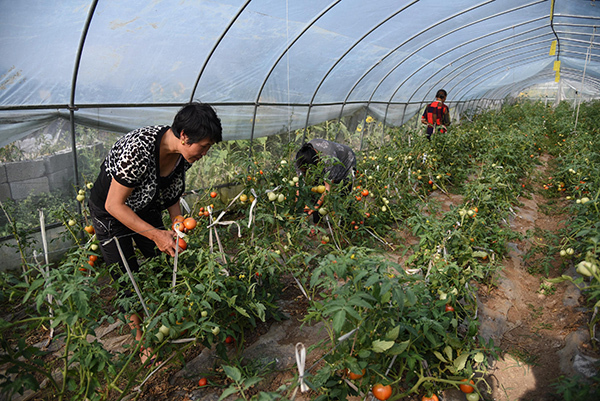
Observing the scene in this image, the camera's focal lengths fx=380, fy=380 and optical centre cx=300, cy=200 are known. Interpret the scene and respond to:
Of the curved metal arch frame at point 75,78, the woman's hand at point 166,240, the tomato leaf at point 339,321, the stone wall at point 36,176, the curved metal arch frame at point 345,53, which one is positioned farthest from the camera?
the curved metal arch frame at point 345,53

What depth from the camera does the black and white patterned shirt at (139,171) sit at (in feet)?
5.48

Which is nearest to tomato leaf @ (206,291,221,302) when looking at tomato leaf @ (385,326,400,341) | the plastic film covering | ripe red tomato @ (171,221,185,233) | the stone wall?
ripe red tomato @ (171,221,185,233)

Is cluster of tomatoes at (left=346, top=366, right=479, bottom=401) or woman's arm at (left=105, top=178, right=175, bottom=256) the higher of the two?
woman's arm at (left=105, top=178, right=175, bottom=256)

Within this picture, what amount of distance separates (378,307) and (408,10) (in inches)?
163

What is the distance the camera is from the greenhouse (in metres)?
1.50

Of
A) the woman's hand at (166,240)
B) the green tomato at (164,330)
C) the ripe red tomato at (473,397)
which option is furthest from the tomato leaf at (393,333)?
the woman's hand at (166,240)

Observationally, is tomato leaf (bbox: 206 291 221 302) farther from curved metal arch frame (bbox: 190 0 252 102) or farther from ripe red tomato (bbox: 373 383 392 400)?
curved metal arch frame (bbox: 190 0 252 102)

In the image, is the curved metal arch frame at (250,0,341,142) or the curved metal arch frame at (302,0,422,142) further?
the curved metal arch frame at (302,0,422,142)

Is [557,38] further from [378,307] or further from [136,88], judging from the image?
[378,307]

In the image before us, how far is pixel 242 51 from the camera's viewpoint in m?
3.91

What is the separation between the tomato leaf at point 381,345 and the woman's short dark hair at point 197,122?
1.08 meters

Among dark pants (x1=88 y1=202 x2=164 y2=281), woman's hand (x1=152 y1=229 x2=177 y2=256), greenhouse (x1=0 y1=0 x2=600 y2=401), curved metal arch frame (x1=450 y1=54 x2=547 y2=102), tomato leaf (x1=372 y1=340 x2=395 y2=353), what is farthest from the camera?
curved metal arch frame (x1=450 y1=54 x2=547 y2=102)

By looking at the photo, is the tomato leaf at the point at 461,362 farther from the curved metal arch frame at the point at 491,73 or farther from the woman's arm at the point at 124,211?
the curved metal arch frame at the point at 491,73

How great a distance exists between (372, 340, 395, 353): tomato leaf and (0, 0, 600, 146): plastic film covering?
8.94ft
